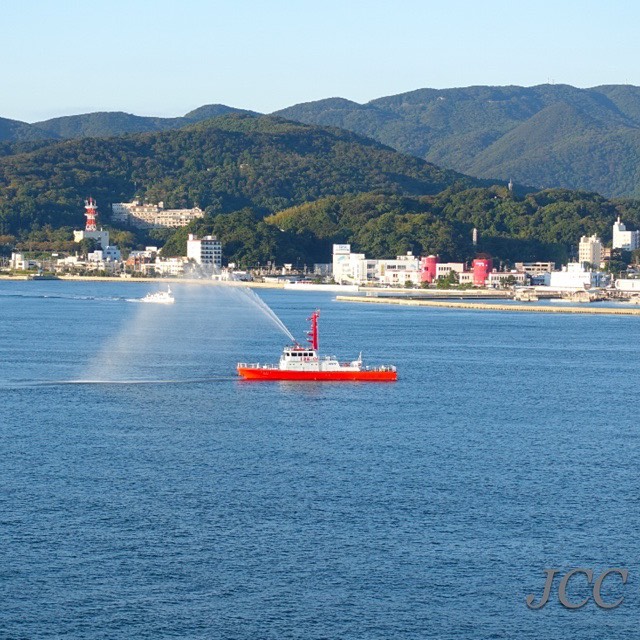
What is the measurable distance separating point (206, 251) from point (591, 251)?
3674 centimetres

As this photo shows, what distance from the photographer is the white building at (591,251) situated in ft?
447

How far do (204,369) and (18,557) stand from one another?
22.2 m

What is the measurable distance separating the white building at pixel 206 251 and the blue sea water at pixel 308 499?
8352 cm

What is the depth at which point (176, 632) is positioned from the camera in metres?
17.8

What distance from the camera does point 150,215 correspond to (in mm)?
171875

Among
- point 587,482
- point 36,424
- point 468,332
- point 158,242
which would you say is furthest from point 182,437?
point 158,242

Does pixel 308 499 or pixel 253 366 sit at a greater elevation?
pixel 253 366

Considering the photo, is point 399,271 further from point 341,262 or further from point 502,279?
point 502,279

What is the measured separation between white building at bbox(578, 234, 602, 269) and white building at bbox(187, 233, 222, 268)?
3438 cm

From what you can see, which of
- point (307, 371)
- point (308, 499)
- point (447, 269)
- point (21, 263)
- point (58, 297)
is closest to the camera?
point (308, 499)

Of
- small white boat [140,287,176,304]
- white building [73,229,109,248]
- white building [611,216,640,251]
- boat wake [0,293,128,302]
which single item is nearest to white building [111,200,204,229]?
white building [73,229,109,248]

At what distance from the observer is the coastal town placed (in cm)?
11269

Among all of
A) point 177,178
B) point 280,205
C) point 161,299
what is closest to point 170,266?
point 280,205

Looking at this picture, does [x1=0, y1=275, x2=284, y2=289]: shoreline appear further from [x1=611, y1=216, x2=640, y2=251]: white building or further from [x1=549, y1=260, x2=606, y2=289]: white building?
[x1=611, y1=216, x2=640, y2=251]: white building
